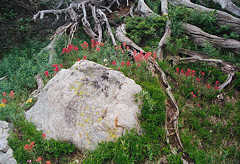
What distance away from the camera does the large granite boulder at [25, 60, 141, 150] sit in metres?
4.03

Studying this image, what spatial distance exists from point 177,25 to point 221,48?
5.62 ft

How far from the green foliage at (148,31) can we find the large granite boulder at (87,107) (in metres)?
2.84

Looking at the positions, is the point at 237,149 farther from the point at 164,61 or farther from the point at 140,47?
the point at 140,47

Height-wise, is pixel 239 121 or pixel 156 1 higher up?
pixel 156 1

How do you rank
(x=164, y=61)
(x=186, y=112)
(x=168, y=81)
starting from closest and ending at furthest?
(x=186, y=112) → (x=168, y=81) → (x=164, y=61)

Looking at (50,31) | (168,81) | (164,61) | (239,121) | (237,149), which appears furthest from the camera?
(50,31)

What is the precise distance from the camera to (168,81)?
5730 millimetres

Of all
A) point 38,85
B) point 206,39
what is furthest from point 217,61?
point 38,85

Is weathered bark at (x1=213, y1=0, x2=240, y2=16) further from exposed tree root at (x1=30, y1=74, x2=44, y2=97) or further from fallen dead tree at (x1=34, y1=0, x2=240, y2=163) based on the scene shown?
exposed tree root at (x1=30, y1=74, x2=44, y2=97)

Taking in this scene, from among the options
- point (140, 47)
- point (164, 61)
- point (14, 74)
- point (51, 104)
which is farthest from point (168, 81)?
point (14, 74)

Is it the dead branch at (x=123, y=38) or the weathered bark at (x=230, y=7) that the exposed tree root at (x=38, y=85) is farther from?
the weathered bark at (x=230, y=7)

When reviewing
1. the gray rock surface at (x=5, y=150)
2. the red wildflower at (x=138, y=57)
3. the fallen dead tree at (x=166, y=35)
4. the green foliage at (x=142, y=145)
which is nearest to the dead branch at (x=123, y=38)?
the fallen dead tree at (x=166, y=35)

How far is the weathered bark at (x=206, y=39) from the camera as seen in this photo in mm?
6195

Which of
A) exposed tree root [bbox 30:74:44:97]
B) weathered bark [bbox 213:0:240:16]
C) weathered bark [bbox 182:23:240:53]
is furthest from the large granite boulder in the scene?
weathered bark [bbox 213:0:240:16]
